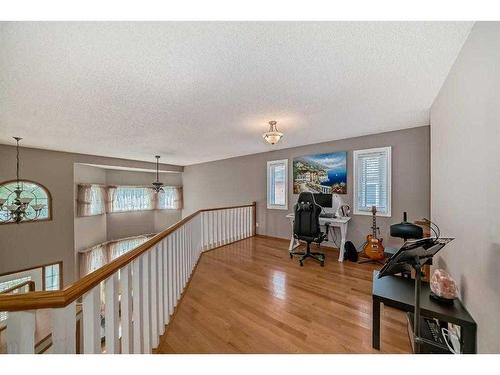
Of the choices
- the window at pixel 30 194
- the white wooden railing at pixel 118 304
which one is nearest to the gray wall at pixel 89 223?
the window at pixel 30 194

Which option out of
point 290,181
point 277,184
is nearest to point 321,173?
point 290,181

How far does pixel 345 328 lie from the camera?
1.71 meters

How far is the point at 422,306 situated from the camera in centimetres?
128

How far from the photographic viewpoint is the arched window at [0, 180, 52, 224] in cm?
420

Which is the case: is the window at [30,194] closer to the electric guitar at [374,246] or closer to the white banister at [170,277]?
the white banister at [170,277]

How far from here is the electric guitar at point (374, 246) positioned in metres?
3.24

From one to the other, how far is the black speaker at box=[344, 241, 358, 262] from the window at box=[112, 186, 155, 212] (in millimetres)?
7163

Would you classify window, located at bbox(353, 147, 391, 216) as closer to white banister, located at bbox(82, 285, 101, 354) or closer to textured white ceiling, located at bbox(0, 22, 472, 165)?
textured white ceiling, located at bbox(0, 22, 472, 165)

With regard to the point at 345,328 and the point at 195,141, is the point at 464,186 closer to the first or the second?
the point at 345,328

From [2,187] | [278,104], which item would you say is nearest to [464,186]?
[278,104]

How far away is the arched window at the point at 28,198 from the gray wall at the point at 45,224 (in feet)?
0.34

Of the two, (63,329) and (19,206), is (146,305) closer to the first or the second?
(63,329)
